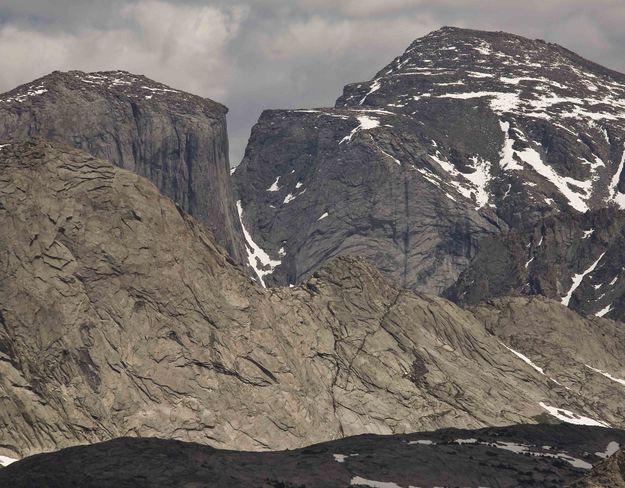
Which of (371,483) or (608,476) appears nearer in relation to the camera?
(608,476)

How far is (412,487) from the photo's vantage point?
19850cm

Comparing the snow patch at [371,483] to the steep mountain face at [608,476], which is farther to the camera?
the snow patch at [371,483]

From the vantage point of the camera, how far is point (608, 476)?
306 ft

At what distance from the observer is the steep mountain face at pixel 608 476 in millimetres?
93000

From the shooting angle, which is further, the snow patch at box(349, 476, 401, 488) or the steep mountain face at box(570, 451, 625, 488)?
the snow patch at box(349, 476, 401, 488)

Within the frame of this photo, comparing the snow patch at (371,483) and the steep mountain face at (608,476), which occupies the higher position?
the steep mountain face at (608,476)

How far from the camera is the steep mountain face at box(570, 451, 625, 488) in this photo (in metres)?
93.0

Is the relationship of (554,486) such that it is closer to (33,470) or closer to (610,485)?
(33,470)

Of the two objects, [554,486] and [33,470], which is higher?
[33,470]

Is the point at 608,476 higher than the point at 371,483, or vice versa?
the point at 608,476

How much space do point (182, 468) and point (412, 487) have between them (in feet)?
95.9

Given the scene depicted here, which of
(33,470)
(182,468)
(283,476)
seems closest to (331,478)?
(283,476)

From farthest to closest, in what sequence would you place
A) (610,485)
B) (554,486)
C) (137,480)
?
(554,486), (137,480), (610,485)

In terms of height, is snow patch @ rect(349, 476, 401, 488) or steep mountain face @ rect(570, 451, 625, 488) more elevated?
steep mountain face @ rect(570, 451, 625, 488)
